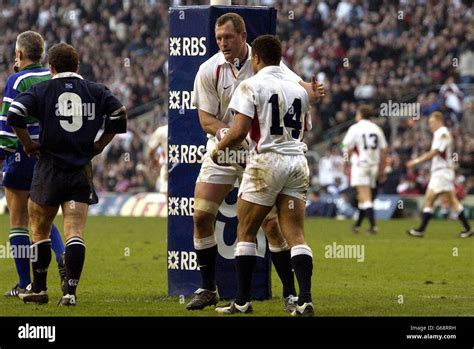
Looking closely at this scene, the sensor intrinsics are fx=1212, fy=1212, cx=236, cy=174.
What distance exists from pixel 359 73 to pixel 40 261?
2424 centimetres

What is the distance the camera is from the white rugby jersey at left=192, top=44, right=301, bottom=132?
1063cm

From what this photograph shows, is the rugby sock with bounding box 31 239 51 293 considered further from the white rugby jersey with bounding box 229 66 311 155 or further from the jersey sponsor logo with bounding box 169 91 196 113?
the white rugby jersey with bounding box 229 66 311 155

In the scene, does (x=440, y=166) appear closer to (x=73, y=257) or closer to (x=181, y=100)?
(x=181, y=100)

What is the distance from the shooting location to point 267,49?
394 inches

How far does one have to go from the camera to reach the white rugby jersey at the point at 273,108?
9.85m

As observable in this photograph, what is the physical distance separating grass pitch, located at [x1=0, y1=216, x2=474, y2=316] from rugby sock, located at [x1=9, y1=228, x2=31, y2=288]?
0.31 m

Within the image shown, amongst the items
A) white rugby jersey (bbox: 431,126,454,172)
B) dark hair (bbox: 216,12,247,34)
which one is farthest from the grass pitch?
dark hair (bbox: 216,12,247,34)

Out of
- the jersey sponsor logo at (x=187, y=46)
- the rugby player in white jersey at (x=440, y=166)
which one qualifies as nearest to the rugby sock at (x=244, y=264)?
the jersey sponsor logo at (x=187, y=46)

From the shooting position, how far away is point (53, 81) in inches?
418

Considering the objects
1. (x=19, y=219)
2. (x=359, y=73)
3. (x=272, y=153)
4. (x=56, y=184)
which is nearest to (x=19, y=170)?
(x=19, y=219)

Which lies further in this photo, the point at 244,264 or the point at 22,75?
the point at 22,75

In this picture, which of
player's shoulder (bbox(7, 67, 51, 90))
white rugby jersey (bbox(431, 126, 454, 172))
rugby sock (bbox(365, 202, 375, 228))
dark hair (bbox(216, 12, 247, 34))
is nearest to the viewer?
dark hair (bbox(216, 12, 247, 34))

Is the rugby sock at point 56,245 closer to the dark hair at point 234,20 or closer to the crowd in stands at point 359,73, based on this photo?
the dark hair at point 234,20
